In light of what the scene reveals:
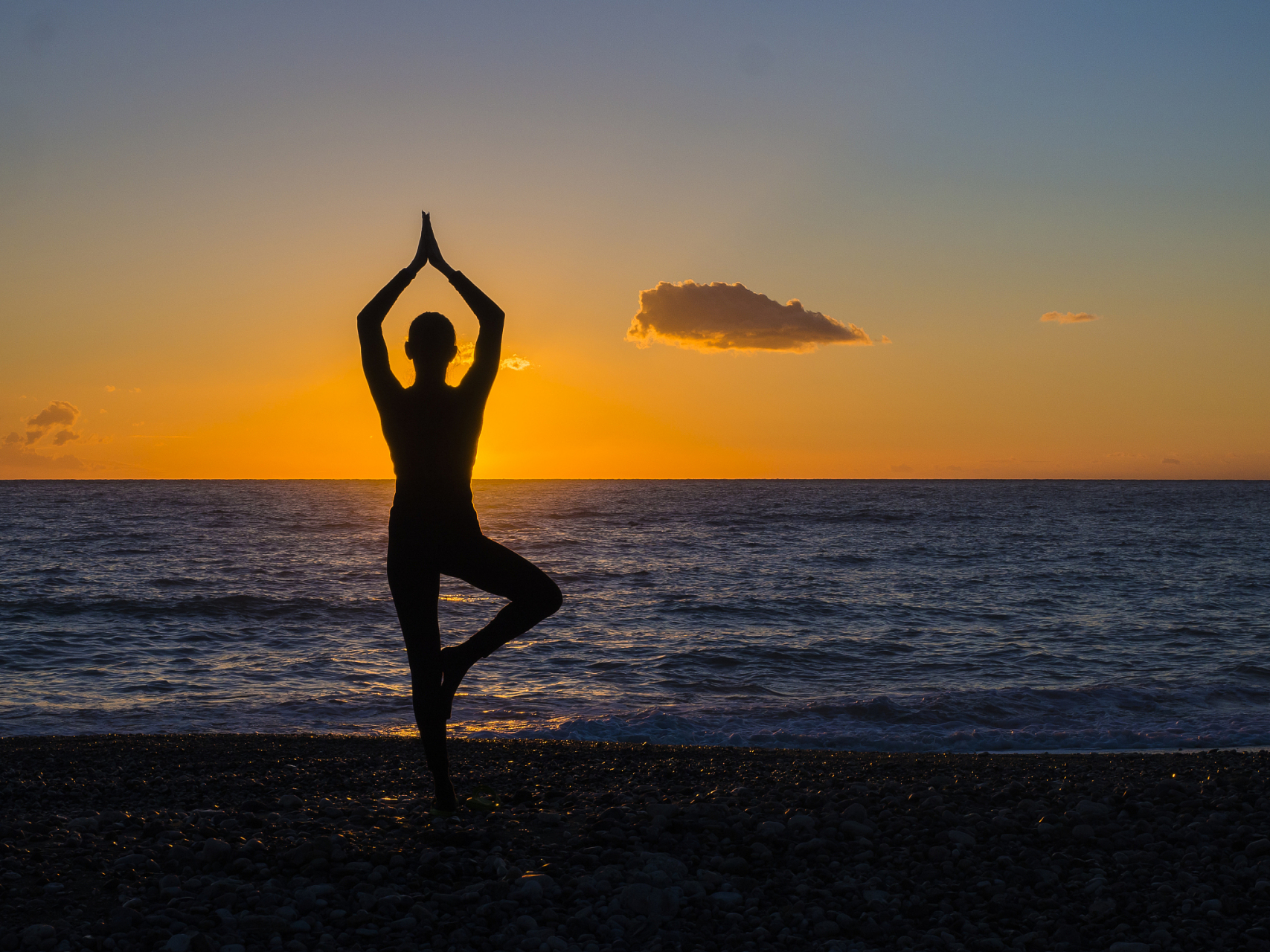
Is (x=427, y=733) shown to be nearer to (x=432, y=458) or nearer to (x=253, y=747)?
(x=432, y=458)

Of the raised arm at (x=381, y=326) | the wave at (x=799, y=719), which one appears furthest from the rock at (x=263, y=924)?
the wave at (x=799, y=719)

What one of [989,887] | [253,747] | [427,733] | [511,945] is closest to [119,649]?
[253,747]

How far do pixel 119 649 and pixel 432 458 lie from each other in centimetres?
1195

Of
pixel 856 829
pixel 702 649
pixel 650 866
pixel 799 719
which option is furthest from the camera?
pixel 702 649

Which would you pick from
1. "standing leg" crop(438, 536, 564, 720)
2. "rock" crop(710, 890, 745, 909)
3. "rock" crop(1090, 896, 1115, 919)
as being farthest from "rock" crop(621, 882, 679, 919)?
"rock" crop(1090, 896, 1115, 919)

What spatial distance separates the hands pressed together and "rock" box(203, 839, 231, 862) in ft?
9.26

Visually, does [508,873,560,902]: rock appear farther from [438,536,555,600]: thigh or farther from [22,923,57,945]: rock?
[22,923,57,945]: rock

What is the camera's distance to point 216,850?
4.01 meters

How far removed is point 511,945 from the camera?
11.0ft

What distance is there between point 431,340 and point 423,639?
1.46 m

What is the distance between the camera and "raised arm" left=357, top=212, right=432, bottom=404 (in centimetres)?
420

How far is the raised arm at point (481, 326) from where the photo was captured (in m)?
4.22

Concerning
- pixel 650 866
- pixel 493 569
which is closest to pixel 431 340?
pixel 493 569

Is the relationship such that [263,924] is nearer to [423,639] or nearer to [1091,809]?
[423,639]
